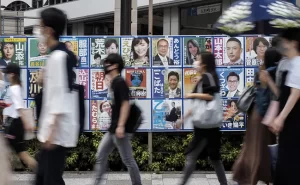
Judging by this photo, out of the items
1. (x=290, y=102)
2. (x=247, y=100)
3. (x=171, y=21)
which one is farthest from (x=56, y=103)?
(x=171, y=21)

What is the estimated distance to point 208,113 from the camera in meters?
5.92

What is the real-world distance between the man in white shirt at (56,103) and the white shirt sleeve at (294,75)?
6.12 ft

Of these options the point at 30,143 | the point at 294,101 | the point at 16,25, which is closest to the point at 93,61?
the point at 30,143

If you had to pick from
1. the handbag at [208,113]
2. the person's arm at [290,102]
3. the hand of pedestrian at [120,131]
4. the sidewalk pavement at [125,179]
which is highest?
the person's arm at [290,102]

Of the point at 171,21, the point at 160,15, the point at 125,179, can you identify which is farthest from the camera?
the point at 160,15

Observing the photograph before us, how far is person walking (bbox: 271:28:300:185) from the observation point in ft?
14.2

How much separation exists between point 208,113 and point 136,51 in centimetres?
265

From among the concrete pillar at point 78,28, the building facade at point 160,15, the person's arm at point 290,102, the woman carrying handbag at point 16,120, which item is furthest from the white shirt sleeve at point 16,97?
the concrete pillar at point 78,28

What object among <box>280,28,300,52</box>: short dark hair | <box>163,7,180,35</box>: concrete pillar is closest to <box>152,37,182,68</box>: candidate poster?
<box>280,28,300,52</box>: short dark hair

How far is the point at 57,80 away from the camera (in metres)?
4.06

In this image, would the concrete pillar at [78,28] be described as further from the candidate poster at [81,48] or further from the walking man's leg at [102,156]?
the walking man's leg at [102,156]

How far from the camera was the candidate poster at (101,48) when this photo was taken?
8.26 metres

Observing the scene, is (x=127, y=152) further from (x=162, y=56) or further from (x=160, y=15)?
(x=160, y=15)

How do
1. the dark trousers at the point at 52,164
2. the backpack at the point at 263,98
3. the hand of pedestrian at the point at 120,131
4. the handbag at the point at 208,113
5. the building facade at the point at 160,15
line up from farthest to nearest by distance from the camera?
1. the building facade at the point at 160,15
2. the handbag at the point at 208,113
3. the hand of pedestrian at the point at 120,131
4. the backpack at the point at 263,98
5. the dark trousers at the point at 52,164
